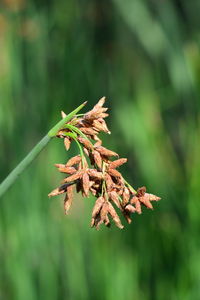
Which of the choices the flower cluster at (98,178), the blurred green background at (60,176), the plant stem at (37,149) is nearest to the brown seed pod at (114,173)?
the flower cluster at (98,178)

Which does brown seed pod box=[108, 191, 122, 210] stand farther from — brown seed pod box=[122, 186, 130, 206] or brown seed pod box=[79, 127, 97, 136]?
brown seed pod box=[79, 127, 97, 136]

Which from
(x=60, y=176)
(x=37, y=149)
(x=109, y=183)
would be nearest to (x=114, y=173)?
(x=109, y=183)

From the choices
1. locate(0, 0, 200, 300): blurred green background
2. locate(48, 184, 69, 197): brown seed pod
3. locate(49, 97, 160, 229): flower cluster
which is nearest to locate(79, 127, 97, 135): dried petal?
locate(49, 97, 160, 229): flower cluster

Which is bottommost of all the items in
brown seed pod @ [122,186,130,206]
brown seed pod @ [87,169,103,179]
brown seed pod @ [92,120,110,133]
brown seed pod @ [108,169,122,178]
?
brown seed pod @ [122,186,130,206]

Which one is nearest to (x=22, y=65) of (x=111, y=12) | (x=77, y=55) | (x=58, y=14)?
(x=77, y=55)

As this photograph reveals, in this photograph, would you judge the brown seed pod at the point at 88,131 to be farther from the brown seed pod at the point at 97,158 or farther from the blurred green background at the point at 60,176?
the blurred green background at the point at 60,176
